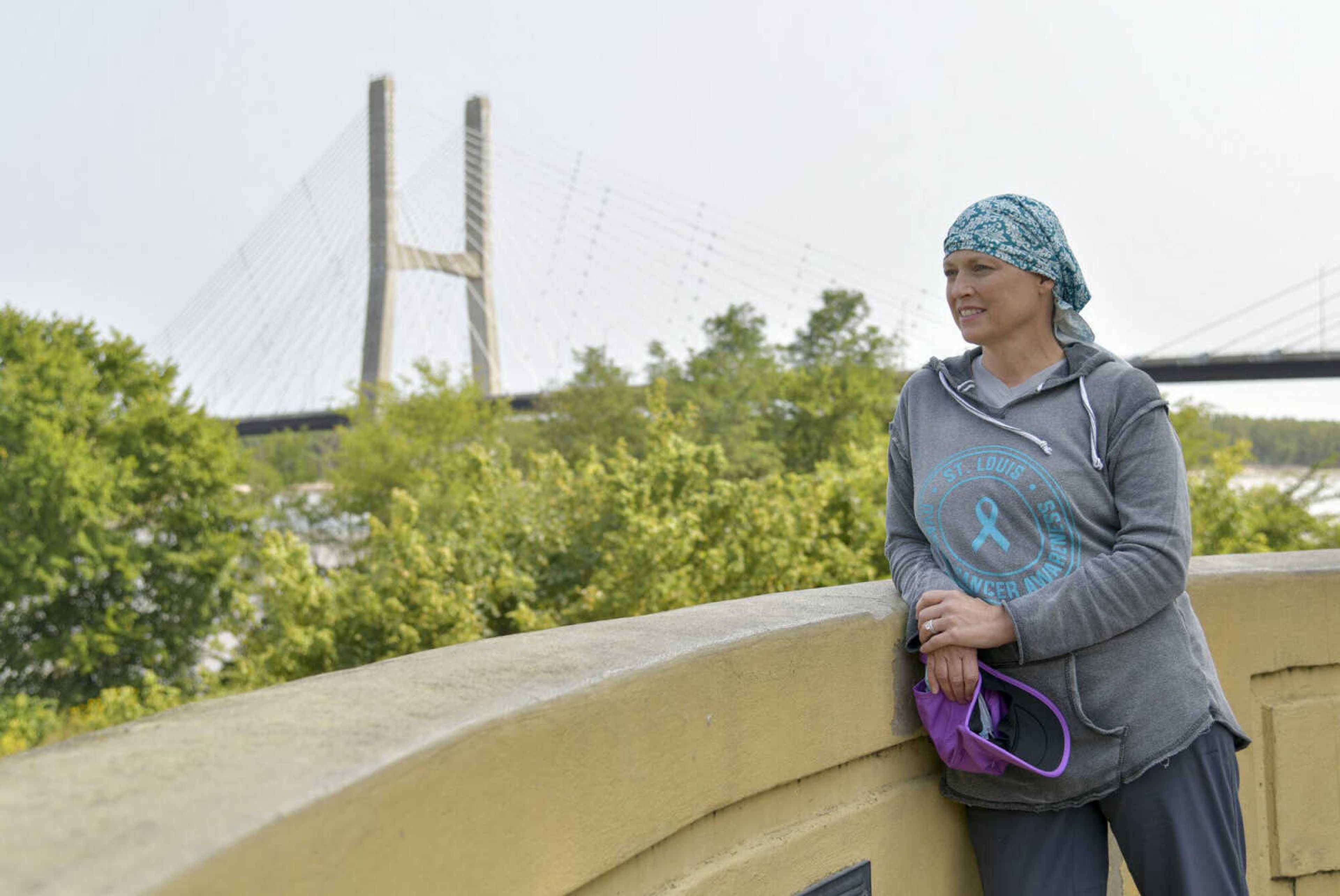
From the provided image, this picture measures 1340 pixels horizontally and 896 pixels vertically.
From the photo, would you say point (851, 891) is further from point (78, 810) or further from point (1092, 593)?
point (78, 810)

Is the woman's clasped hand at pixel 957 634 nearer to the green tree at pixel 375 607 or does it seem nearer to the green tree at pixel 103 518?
→ the green tree at pixel 375 607

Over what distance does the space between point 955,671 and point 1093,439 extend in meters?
0.38

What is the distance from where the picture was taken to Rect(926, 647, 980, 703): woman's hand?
5.50 feet

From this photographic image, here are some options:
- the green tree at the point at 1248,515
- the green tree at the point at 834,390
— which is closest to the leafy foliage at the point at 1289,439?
the green tree at the point at 1248,515

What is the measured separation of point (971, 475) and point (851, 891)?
2.06 feet

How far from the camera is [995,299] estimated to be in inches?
68.2

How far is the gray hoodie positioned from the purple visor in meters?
0.02

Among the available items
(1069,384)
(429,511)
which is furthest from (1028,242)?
(429,511)

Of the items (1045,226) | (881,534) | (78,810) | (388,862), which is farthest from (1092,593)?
(881,534)

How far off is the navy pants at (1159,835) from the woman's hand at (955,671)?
227mm

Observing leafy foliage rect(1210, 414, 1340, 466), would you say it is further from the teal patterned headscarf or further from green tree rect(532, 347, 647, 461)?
the teal patterned headscarf

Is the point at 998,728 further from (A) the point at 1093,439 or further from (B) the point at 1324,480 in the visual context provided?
(B) the point at 1324,480

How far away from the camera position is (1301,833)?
95.9 inches

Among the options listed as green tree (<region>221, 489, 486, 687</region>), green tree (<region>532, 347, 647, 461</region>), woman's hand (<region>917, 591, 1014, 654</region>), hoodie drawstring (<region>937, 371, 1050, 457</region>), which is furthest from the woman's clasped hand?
green tree (<region>532, 347, 647, 461</region>)
